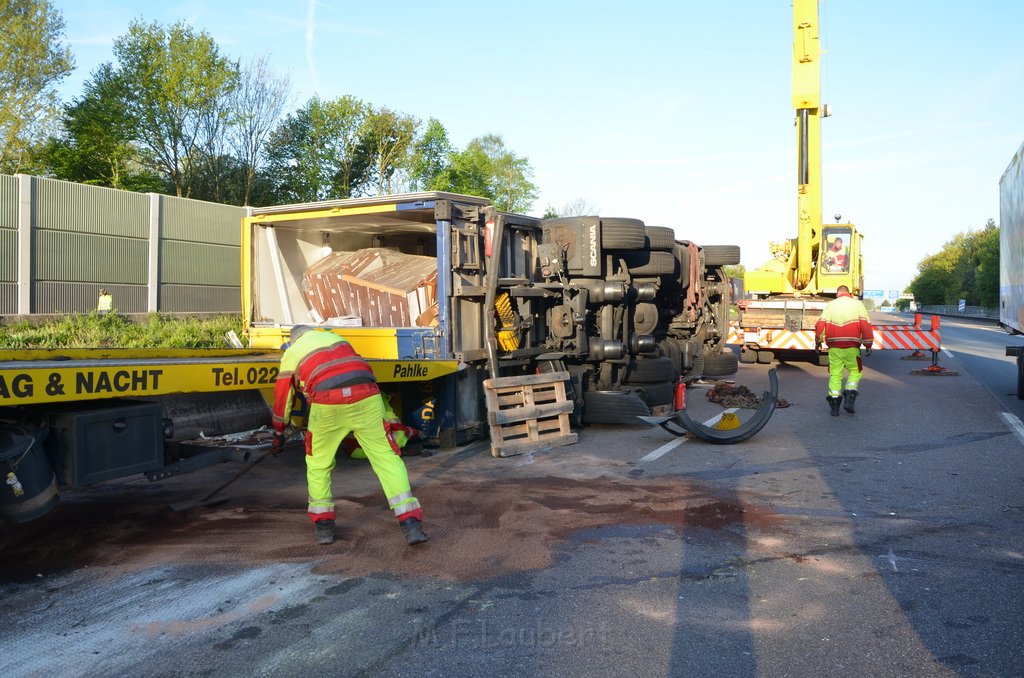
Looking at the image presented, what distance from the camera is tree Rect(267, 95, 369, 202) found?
3559 centimetres

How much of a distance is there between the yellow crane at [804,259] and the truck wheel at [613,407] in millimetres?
7470

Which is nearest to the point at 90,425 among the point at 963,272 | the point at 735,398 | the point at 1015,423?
the point at 735,398

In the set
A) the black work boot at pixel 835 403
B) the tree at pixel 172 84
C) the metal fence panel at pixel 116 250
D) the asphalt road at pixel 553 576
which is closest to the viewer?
the asphalt road at pixel 553 576

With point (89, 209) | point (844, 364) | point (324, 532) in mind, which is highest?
point (89, 209)

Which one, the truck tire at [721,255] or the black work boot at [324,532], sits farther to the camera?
the truck tire at [721,255]

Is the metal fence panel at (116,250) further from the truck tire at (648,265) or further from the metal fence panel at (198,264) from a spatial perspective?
the truck tire at (648,265)

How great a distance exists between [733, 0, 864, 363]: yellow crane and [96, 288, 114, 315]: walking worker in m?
14.5

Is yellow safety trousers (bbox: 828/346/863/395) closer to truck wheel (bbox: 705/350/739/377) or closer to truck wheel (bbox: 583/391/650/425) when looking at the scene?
truck wheel (bbox: 583/391/650/425)

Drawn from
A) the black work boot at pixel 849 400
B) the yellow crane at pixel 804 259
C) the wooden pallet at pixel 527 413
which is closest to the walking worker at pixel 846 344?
the black work boot at pixel 849 400

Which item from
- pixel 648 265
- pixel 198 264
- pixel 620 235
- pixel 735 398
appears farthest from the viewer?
pixel 198 264

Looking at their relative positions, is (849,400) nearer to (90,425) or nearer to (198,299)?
(90,425)

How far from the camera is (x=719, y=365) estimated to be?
49.9 ft

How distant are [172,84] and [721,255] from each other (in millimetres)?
23720

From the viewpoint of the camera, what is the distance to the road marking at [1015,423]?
8.79 meters
